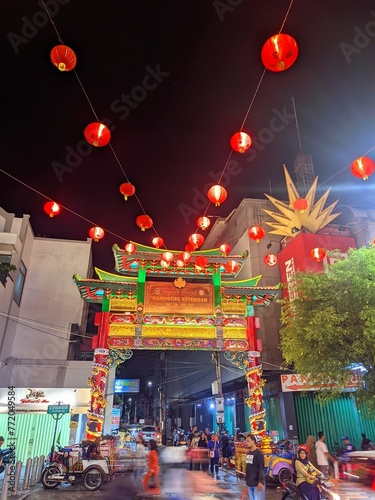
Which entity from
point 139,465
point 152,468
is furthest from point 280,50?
point 139,465

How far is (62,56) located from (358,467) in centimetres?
1431

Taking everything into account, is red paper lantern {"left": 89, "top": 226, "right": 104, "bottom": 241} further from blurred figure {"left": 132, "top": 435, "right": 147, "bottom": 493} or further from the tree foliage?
the tree foliage

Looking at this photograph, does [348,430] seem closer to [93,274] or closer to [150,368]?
[93,274]

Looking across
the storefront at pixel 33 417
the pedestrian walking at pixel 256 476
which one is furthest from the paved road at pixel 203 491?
the storefront at pixel 33 417

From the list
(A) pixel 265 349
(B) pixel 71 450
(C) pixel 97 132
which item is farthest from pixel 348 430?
(C) pixel 97 132

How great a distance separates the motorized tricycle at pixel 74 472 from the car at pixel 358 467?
8051 mm

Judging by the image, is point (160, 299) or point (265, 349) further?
point (265, 349)

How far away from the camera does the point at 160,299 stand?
1677 cm

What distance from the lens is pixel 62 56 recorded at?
6.93m

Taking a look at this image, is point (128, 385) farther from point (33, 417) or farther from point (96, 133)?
point (96, 133)

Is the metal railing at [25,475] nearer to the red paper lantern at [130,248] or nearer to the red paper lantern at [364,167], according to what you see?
the red paper lantern at [130,248]

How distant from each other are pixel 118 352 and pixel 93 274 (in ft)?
47.5

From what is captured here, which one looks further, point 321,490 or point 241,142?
point 241,142

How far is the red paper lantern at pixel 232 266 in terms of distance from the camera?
58.5 feet
